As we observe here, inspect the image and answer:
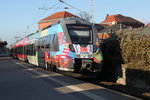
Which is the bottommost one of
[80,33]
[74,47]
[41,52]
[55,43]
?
[41,52]

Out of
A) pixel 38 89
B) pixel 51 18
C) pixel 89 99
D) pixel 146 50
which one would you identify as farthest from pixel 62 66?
pixel 51 18

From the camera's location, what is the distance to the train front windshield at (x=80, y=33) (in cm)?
1254

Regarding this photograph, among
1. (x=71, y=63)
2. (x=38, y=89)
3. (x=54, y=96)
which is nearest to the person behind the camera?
(x=54, y=96)

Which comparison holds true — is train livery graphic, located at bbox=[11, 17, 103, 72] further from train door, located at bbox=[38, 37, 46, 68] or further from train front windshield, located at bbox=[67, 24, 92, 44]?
train door, located at bbox=[38, 37, 46, 68]

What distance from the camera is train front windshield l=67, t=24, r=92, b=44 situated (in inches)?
494

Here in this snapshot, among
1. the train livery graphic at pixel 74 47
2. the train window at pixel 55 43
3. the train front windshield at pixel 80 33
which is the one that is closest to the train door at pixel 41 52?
the train livery graphic at pixel 74 47

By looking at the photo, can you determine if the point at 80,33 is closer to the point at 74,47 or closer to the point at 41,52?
the point at 74,47

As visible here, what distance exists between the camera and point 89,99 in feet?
22.3

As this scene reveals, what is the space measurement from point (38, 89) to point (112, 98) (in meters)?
2.98

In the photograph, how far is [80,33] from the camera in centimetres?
1295

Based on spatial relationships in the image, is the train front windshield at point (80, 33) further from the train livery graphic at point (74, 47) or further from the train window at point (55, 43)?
the train window at point (55, 43)

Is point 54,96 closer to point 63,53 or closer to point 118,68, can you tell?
point 63,53

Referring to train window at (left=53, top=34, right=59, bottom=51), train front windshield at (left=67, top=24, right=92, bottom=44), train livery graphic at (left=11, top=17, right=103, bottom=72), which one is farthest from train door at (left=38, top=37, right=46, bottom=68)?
train front windshield at (left=67, top=24, right=92, bottom=44)

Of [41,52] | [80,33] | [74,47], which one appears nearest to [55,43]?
[80,33]
